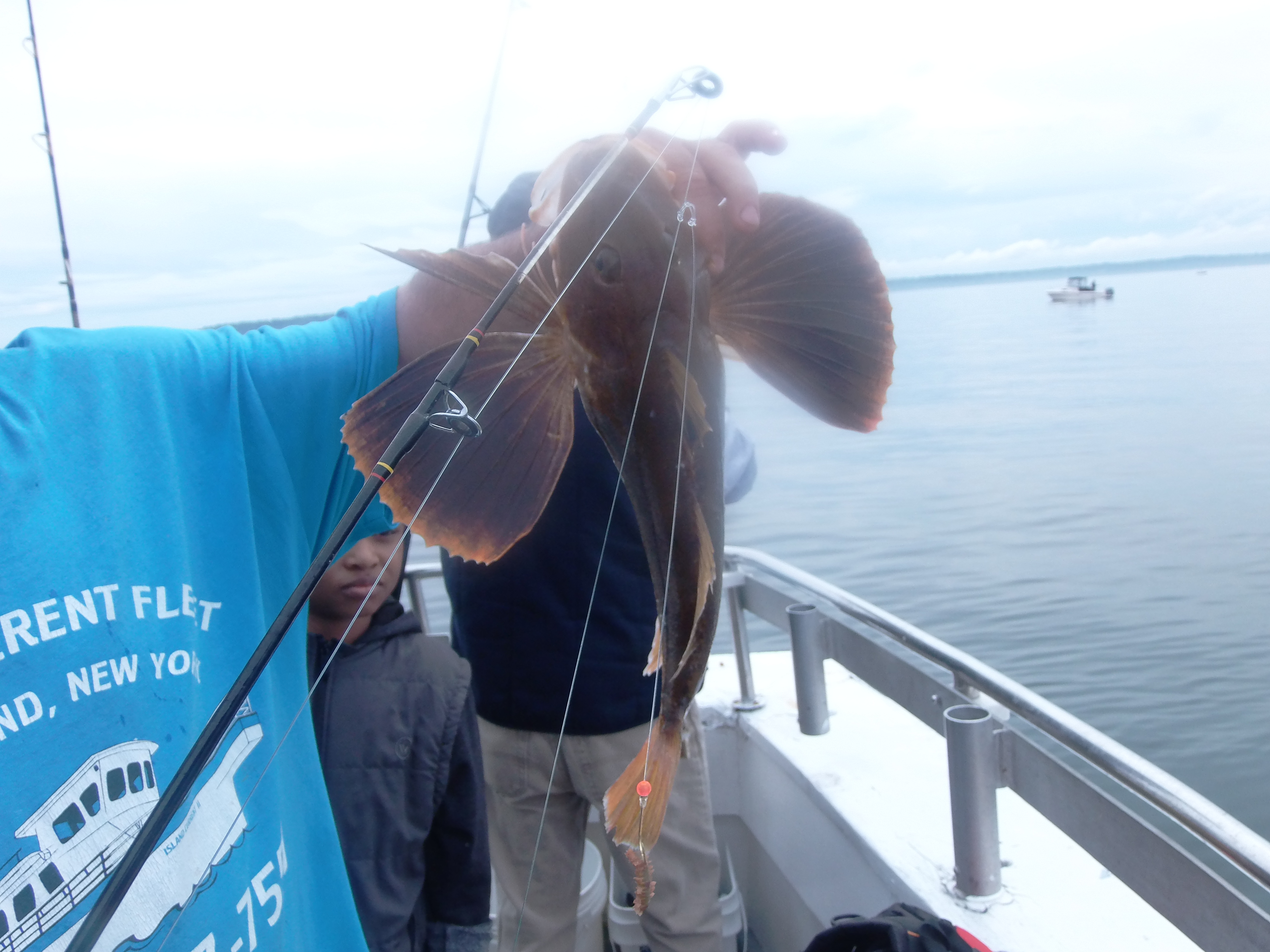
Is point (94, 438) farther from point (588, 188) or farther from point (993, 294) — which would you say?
point (993, 294)

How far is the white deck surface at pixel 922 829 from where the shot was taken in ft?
7.21

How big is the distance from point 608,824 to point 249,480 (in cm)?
79

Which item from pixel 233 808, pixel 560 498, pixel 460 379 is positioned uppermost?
pixel 460 379

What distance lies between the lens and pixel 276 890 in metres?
1.31

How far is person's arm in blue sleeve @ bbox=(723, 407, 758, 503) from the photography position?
2.78 metres

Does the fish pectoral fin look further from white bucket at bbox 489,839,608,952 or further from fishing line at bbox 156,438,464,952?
white bucket at bbox 489,839,608,952

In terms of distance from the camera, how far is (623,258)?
4.85 feet

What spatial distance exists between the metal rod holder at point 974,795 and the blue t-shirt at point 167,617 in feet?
4.82

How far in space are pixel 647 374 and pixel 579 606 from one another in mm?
1338

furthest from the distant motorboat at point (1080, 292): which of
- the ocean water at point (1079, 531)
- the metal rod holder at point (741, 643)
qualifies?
the metal rod holder at point (741, 643)

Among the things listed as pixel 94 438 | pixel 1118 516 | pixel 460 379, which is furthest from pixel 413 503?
pixel 1118 516

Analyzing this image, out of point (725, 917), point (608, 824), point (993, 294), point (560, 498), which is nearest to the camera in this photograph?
point (608, 824)

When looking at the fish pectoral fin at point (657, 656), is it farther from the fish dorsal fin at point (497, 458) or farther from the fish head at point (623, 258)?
the fish head at point (623, 258)

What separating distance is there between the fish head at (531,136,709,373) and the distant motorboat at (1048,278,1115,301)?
50318mm
